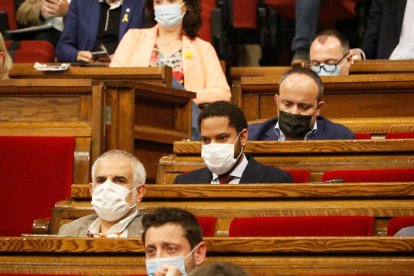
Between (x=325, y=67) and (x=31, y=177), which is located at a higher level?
(x=325, y=67)

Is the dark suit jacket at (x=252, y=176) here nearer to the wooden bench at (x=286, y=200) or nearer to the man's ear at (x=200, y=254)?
the wooden bench at (x=286, y=200)

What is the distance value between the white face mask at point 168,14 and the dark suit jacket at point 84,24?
211 millimetres

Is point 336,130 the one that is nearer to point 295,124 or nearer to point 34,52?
point 295,124

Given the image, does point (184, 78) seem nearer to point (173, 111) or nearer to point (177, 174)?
point (173, 111)

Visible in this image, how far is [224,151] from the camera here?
6.33 ft

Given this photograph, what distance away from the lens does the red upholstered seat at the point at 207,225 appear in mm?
1623

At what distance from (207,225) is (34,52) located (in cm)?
155

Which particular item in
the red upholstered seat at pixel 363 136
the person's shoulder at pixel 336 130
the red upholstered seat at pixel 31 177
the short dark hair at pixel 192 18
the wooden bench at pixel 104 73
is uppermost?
the short dark hair at pixel 192 18

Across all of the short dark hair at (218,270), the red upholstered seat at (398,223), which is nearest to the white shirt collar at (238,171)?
the red upholstered seat at (398,223)

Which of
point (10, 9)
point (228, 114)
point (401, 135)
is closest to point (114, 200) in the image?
point (228, 114)

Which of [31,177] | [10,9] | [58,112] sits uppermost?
[10,9]

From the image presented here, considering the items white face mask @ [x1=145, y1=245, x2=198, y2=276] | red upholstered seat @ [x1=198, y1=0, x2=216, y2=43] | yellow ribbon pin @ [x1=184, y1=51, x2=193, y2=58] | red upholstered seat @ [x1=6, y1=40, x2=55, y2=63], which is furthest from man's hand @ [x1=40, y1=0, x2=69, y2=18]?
white face mask @ [x1=145, y1=245, x2=198, y2=276]

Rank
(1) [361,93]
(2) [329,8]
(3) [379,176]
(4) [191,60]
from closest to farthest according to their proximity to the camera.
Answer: (3) [379,176] < (1) [361,93] < (4) [191,60] < (2) [329,8]

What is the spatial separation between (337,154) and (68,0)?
54.3 inches
